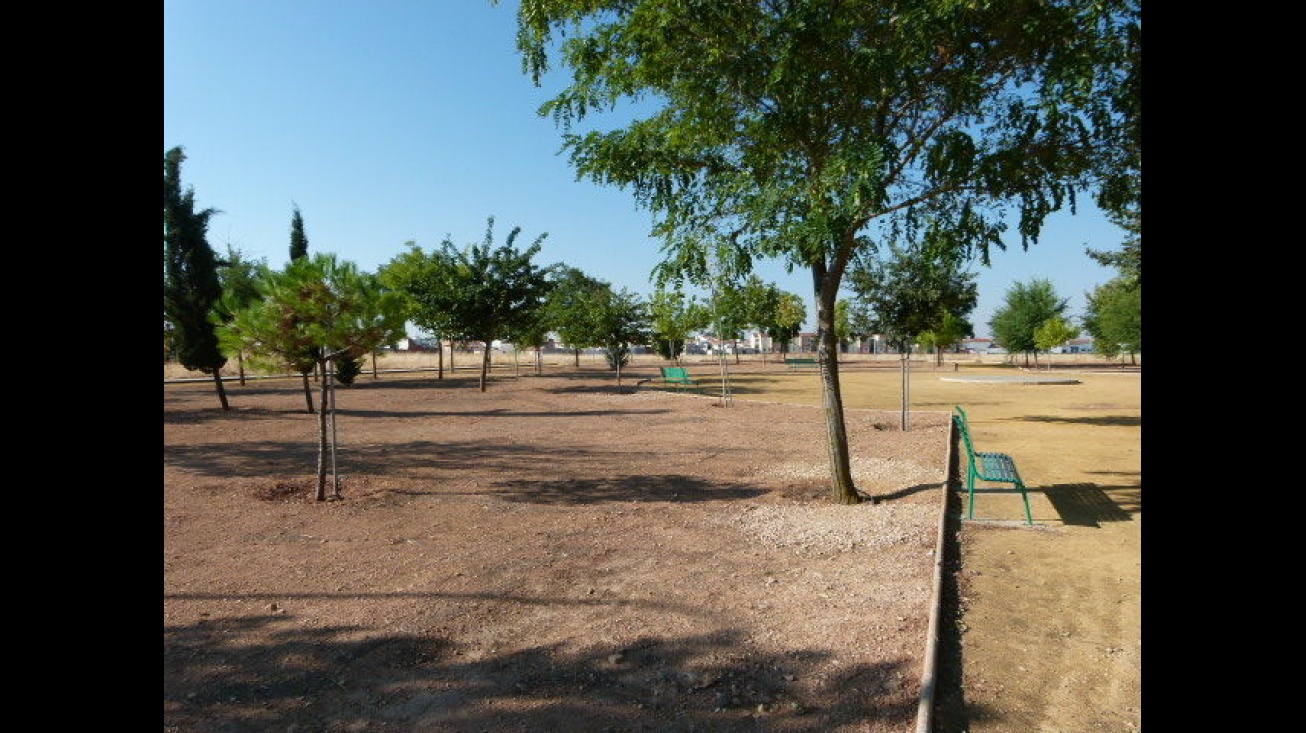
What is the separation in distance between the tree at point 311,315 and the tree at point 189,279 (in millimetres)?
14256

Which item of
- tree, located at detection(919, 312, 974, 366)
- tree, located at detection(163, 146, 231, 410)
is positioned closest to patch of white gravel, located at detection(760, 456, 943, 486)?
tree, located at detection(163, 146, 231, 410)

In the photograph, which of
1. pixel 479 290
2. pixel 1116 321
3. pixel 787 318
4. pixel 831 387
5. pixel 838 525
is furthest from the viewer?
pixel 787 318

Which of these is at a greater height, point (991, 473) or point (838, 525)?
point (991, 473)

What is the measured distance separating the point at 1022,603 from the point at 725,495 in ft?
13.6

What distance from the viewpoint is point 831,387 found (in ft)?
26.4

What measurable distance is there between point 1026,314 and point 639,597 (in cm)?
5330

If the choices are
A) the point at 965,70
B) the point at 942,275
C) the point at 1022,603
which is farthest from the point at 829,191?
the point at 942,275

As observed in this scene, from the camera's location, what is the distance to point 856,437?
1379 centimetres

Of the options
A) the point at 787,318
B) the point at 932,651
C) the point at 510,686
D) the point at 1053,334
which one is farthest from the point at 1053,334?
the point at 510,686

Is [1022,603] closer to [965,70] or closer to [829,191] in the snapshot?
[829,191]

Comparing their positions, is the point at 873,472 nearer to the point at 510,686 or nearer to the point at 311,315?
the point at 510,686

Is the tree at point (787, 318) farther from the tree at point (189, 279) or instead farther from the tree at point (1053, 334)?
the tree at point (189, 279)

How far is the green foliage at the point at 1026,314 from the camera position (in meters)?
50.3

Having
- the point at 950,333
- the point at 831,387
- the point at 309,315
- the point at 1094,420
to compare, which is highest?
the point at 950,333
